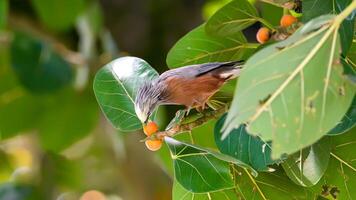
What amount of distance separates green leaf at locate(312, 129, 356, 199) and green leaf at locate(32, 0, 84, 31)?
97cm

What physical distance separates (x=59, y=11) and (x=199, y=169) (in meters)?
1.00

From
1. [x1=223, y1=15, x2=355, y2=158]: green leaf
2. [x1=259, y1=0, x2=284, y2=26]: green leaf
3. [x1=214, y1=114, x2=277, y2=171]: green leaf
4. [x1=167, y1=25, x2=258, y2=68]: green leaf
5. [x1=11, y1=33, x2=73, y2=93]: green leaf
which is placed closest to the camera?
[x1=223, y1=15, x2=355, y2=158]: green leaf

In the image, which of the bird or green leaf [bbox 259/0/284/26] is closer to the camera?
the bird

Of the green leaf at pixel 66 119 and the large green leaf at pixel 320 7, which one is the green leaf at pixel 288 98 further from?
the green leaf at pixel 66 119

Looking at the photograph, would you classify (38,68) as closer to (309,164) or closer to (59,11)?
(59,11)

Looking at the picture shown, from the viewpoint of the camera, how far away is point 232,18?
666 mm

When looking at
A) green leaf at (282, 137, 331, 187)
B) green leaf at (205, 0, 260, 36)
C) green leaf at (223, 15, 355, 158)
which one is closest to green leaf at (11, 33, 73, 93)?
green leaf at (205, 0, 260, 36)

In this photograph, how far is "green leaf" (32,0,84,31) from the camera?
1513 millimetres

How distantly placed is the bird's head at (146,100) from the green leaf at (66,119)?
98 cm

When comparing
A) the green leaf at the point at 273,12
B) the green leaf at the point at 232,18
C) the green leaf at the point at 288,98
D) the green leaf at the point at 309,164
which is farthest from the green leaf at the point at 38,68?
the green leaf at the point at 288,98

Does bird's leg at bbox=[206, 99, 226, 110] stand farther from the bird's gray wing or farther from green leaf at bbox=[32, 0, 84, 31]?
green leaf at bbox=[32, 0, 84, 31]


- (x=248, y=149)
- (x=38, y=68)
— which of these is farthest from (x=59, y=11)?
(x=248, y=149)

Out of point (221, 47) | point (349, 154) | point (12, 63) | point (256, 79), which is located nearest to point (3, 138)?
point (12, 63)

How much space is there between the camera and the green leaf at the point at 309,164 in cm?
57
